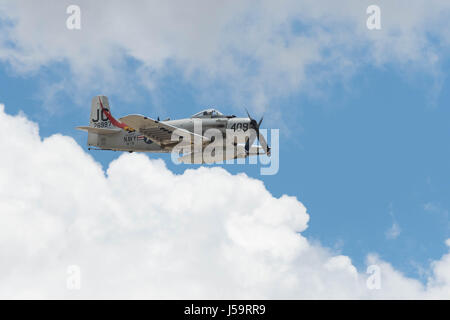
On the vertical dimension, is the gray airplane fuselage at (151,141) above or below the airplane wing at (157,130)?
above

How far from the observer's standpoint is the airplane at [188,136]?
49656 mm

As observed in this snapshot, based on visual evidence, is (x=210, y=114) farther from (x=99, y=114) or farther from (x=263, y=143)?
(x=99, y=114)

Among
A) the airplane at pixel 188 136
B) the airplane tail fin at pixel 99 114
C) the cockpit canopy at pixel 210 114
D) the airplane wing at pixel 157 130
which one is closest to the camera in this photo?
the airplane wing at pixel 157 130

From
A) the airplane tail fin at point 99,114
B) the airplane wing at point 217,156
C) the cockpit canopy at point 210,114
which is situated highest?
the airplane tail fin at point 99,114

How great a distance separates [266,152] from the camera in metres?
53.2

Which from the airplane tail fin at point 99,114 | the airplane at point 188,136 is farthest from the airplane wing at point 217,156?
the airplane tail fin at point 99,114

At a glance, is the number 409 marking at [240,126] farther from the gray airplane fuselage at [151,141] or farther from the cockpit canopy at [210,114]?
the cockpit canopy at [210,114]

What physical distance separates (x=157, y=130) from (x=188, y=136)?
8.94 ft

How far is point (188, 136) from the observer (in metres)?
50.5

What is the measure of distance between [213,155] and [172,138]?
4559 millimetres

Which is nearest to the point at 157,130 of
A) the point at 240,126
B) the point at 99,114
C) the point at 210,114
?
the point at 210,114

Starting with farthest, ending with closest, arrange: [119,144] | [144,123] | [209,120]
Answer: [119,144] < [209,120] < [144,123]
